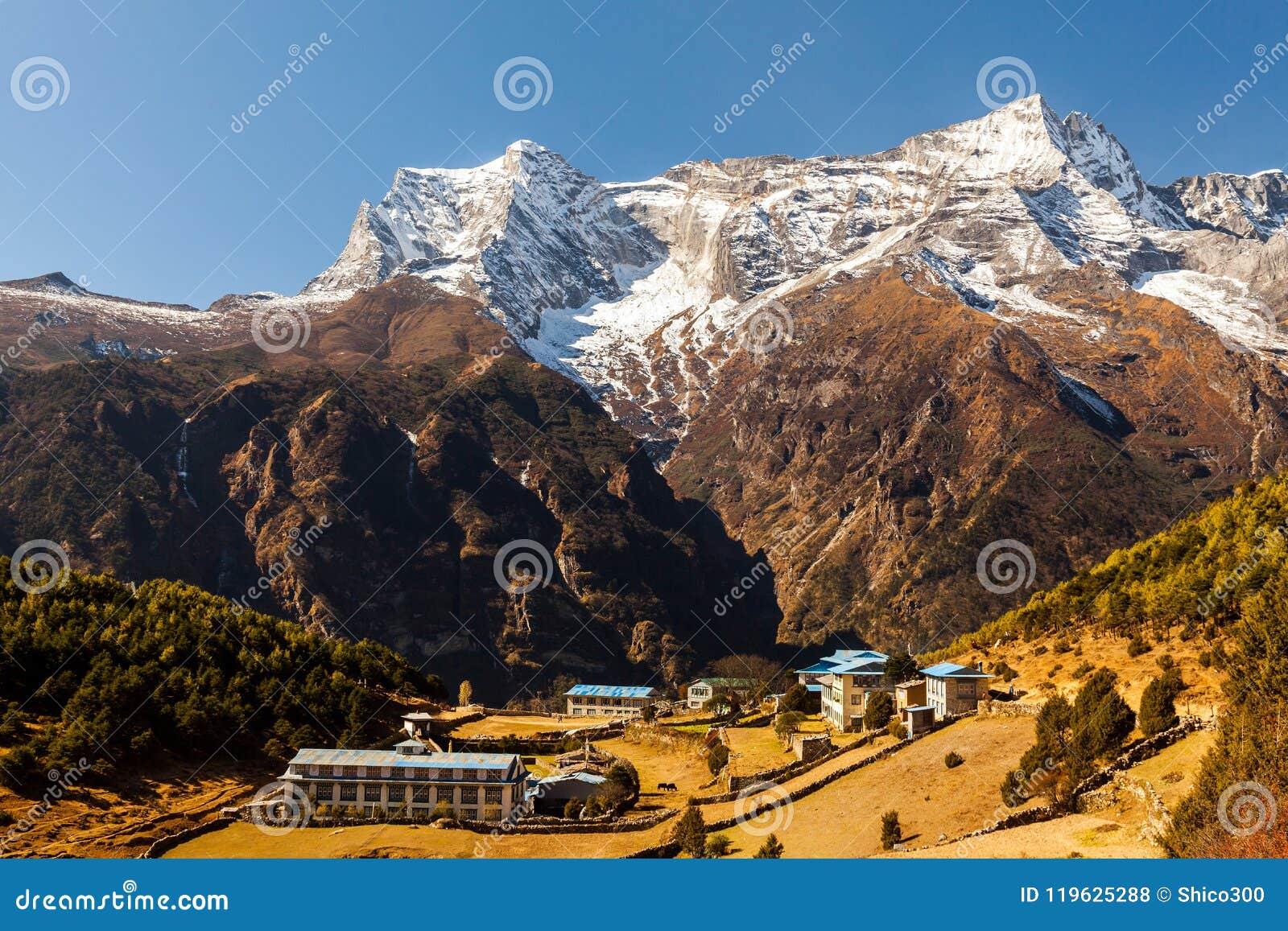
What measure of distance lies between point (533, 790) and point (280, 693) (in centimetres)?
2687

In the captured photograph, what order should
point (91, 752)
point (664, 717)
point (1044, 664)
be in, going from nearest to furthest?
point (91, 752) < point (1044, 664) < point (664, 717)

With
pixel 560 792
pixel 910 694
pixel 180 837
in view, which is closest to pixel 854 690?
pixel 910 694

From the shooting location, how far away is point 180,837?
180ft

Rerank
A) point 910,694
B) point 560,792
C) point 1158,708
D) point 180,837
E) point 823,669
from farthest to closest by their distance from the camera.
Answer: point 823,669 < point 910,694 < point 560,792 < point 180,837 < point 1158,708

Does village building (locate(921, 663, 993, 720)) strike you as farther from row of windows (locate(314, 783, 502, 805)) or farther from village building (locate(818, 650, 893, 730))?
row of windows (locate(314, 783, 502, 805))

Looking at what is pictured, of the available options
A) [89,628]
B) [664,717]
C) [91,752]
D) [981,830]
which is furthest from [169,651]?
[981,830]

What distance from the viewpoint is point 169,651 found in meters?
78.9

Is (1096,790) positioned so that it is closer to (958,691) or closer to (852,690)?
(958,691)

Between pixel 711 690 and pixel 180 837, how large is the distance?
80.1m

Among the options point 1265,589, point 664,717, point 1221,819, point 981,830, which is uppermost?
point 1265,589

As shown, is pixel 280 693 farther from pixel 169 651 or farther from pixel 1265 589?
pixel 1265 589

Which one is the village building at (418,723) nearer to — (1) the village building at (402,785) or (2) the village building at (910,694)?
(1) the village building at (402,785)

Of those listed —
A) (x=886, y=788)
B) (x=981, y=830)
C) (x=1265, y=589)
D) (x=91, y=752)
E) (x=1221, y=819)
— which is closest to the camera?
(x=1221, y=819)

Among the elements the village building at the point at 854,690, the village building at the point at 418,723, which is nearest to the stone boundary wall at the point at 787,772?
the village building at the point at 854,690
